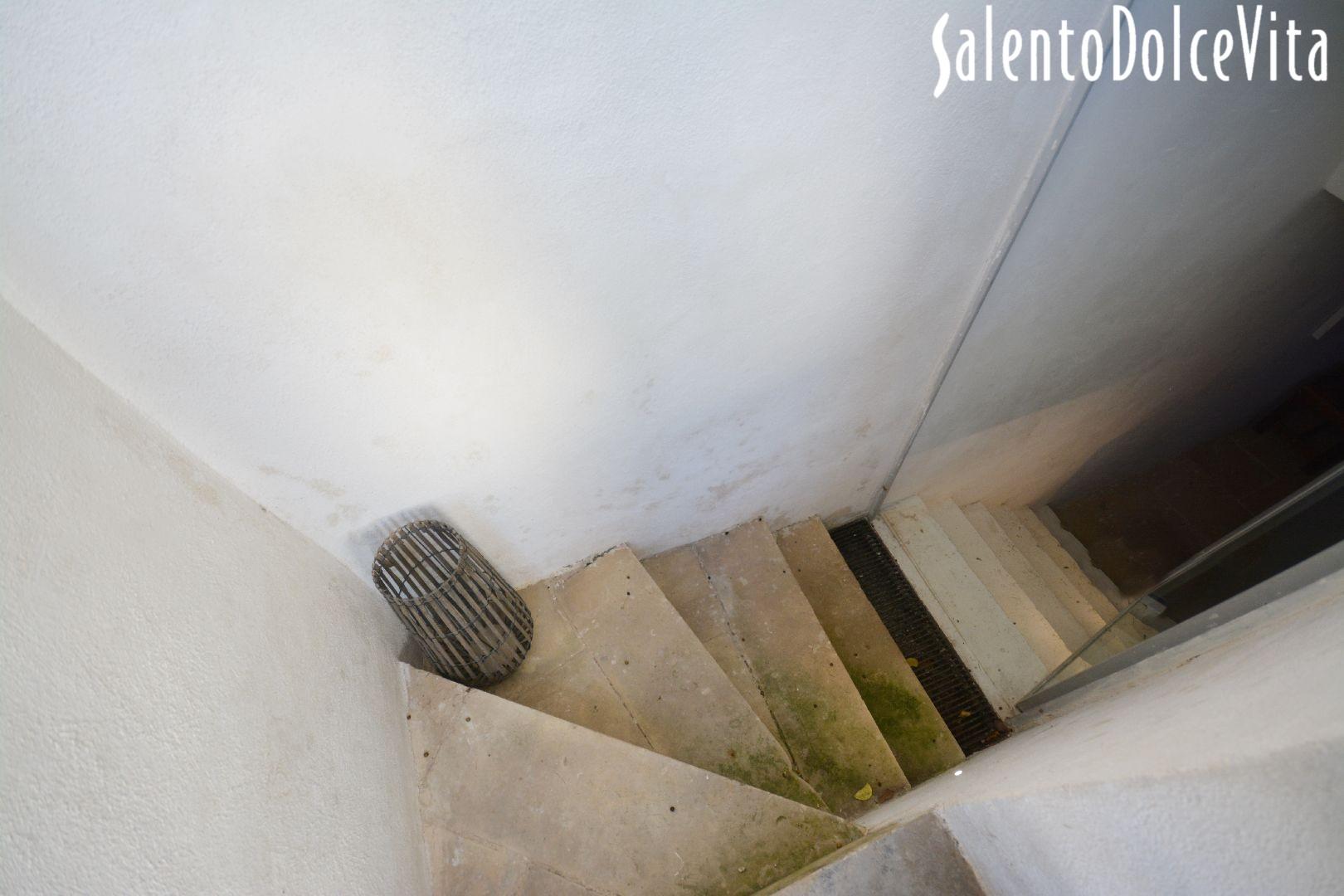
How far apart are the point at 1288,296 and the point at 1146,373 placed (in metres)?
1.27

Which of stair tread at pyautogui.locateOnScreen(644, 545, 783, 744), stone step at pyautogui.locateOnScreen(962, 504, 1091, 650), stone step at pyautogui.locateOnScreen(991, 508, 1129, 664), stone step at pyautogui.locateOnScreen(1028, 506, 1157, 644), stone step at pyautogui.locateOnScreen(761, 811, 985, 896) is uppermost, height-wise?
stone step at pyautogui.locateOnScreen(761, 811, 985, 896)

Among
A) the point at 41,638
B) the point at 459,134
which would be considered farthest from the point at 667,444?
the point at 41,638

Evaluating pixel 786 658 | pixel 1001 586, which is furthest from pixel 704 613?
pixel 1001 586

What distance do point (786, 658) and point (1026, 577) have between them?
2860 millimetres

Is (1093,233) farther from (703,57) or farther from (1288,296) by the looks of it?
(1288,296)

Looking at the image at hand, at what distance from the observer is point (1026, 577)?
5.02 meters

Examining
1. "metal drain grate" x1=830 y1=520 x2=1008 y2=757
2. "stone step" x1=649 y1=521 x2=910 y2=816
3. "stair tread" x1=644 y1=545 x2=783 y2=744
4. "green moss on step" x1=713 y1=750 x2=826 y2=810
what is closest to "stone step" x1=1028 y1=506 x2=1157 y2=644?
"metal drain grate" x1=830 y1=520 x2=1008 y2=757

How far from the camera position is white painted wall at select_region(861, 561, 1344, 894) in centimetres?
86

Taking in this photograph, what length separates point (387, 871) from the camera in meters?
2.00

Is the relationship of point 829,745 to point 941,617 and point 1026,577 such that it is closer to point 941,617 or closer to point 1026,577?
point 941,617

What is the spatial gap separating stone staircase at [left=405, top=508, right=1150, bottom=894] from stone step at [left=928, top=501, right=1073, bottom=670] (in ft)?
0.06

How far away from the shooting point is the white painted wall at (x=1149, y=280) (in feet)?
8.59

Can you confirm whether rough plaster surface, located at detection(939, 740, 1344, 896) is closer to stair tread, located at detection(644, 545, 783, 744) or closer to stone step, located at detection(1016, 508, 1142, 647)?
stair tread, located at detection(644, 545, 783, 744)

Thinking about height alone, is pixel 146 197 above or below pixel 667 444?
above
